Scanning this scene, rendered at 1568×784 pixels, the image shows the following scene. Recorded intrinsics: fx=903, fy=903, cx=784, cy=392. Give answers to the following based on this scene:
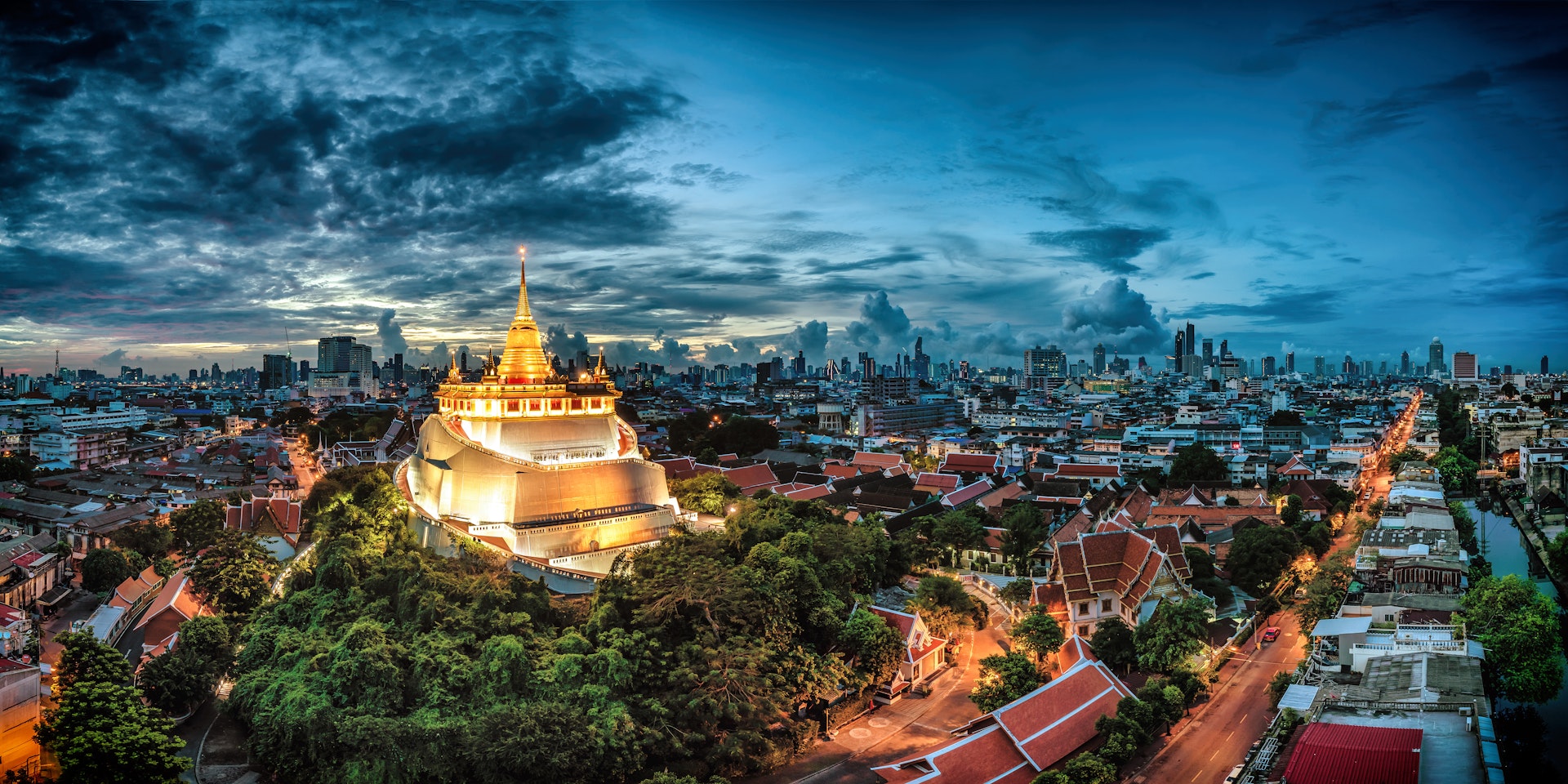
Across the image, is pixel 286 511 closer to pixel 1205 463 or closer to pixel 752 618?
pixel 752 618

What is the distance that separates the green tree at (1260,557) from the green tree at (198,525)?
1515 inches

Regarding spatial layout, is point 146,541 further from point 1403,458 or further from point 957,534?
point 1403,458

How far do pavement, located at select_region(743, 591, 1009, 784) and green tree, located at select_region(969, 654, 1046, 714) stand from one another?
1.06m

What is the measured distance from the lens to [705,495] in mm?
33156

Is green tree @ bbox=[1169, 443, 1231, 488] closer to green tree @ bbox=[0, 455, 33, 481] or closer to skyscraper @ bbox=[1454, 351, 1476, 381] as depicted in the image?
green tree @ bbox=[0, 455, 33, 481]

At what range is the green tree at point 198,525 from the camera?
35.9 m

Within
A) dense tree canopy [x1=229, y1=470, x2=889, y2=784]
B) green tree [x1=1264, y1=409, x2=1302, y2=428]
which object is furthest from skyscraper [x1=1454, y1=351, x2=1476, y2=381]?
dense tree canopy [x1=229, y1=470, x2=889, y2=784]

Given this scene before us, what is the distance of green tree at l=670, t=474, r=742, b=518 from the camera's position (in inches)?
1293

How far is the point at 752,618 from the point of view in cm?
2245

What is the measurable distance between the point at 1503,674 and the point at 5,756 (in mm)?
30903

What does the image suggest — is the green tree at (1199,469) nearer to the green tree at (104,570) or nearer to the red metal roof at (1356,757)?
the red metal roof at (1356,757)

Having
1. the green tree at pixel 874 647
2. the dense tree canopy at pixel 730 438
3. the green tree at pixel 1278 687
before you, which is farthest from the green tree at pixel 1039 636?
the dense tree canopy at pixel 730 438

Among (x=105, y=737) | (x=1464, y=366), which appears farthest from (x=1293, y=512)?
(x=1464, y=366)

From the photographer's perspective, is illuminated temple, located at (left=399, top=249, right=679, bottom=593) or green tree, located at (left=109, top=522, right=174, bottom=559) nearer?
illuminated temple, located at (left=399, top=249, right=679, bottom=593)
